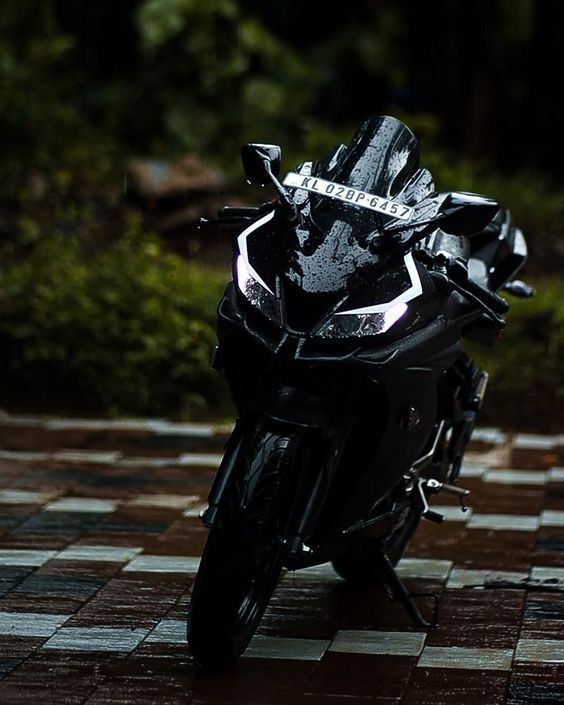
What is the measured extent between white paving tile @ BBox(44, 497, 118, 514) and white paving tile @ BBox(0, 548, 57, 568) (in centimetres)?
65

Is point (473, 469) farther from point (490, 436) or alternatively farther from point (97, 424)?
point (97, 424)

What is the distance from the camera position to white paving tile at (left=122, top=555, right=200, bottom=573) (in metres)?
A: 4.95

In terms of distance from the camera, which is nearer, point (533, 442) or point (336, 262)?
point (336, 262)

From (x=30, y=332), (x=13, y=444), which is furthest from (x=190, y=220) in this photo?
(x=13, y=444)

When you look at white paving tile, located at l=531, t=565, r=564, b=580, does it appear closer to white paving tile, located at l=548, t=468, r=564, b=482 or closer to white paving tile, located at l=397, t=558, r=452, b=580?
white paving tile, located at l=397, t=558, r=452, b=580

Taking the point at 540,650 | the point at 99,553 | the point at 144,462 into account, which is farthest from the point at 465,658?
the point at 144,462

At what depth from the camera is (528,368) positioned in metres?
8.52

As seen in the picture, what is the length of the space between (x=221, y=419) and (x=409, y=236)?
4.20m

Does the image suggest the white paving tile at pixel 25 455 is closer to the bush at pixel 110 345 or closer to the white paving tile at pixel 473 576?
the bush at pixel 110 345

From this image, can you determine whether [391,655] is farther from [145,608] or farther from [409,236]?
[409,236]

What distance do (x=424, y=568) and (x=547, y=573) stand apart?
41cm

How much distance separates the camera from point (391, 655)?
13.4 ft

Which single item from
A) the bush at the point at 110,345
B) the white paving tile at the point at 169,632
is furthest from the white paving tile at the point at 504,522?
the bush at the point at 110,345

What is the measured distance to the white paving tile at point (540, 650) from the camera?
4.02 metres
